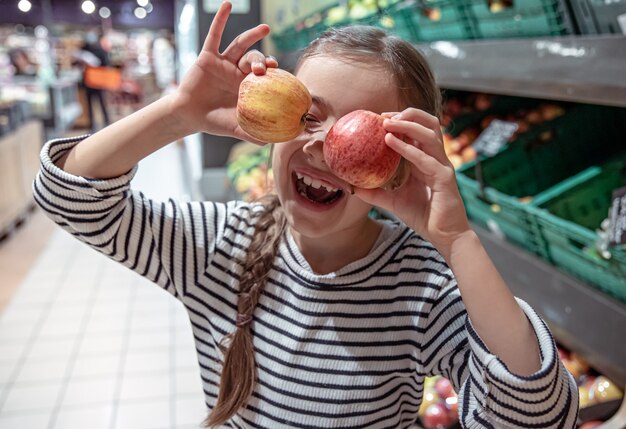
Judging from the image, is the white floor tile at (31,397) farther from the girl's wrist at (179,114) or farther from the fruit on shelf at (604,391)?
the fruit on shelf at (604,391)

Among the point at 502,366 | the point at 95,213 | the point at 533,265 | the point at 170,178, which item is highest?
the point at 95,213

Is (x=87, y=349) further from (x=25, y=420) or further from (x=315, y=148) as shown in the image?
(x=315, y=148)

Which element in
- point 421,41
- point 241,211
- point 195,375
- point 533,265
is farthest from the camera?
point 195,375

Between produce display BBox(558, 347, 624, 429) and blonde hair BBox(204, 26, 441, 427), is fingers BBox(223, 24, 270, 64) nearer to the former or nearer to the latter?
blonde hair BBox(204, 26, 441, 427)

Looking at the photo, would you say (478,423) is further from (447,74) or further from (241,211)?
(447,74)

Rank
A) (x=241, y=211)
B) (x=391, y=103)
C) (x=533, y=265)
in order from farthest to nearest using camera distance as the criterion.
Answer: (x=533, y=265) → (x=241, y=211) → (x=391, y=103)

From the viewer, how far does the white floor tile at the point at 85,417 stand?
7.77 ft

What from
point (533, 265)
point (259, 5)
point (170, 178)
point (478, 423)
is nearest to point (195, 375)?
point (533, 265)

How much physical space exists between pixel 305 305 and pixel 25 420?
79.1 inches

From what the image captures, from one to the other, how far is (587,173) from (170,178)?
522 centimetres

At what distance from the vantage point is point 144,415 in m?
2.44

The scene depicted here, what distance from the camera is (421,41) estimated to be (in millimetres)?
2121

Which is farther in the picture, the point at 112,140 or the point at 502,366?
the point at 112,140

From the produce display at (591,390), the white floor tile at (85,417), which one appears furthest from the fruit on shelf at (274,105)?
the white floor tile at (85,417)
